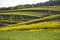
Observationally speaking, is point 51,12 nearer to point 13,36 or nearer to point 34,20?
point 34,20

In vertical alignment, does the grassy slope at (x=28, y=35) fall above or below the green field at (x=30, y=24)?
below

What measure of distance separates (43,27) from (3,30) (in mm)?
429

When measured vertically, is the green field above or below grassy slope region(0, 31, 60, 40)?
above

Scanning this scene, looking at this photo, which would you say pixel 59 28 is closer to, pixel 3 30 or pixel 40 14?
pixel 40 14

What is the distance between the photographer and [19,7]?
1.58 meters

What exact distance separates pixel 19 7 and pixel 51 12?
0.35m

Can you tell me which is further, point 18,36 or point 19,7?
point 19,7

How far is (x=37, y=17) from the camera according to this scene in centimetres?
151

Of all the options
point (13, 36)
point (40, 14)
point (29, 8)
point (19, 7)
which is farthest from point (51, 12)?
point (13, 36)

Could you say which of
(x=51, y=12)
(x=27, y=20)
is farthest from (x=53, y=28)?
(x=27, y=20)

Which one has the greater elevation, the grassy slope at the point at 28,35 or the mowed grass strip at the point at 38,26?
A: the mowed grass strip at the point at 38,26

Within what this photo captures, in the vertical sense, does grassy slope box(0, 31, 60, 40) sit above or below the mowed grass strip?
below

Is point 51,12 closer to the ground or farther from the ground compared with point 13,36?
farther from the ground

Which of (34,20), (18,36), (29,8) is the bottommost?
(18,36)
